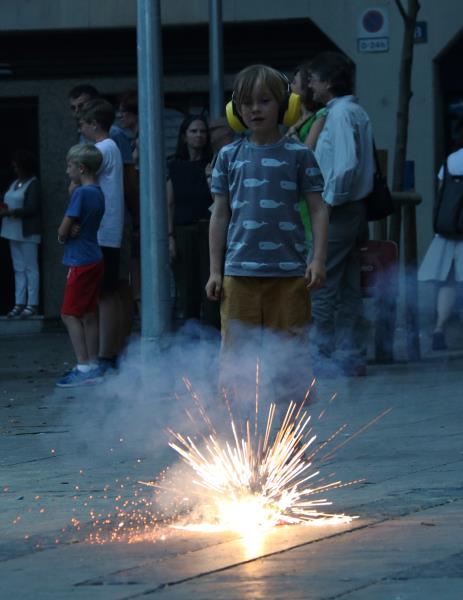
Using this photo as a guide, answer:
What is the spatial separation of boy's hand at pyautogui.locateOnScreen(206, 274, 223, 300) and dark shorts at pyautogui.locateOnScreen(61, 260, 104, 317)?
4.21 metres

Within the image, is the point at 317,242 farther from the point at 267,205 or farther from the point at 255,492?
the point at 255,492

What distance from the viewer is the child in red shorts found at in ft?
33.9

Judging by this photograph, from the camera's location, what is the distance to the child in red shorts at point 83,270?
33.9 ft

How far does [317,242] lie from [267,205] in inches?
9.3

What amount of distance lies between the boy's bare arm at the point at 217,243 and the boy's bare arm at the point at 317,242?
325mm

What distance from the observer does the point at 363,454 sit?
23.2ft

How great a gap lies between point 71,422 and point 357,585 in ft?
14.0

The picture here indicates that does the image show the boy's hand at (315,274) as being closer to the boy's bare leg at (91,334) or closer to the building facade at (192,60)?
the boy's bare leg at (91,334)

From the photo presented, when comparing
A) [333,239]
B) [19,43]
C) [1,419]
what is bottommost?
[1,419]

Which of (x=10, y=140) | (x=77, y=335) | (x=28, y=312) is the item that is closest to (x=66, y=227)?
(x=77, y=335)

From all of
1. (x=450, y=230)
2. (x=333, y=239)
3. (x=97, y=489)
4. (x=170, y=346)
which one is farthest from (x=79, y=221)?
(x=97, y=489)

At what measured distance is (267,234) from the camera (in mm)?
6141

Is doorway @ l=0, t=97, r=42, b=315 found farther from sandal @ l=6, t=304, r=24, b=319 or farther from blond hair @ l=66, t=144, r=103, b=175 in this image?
blond hair @ l=66, t=144, r=103, b=175

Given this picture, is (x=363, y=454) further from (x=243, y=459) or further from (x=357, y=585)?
(x=357, y=585)
